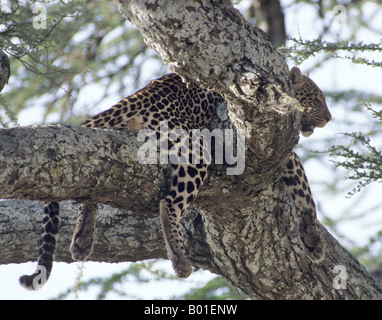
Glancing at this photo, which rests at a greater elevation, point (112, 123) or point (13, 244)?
point (112, 123)

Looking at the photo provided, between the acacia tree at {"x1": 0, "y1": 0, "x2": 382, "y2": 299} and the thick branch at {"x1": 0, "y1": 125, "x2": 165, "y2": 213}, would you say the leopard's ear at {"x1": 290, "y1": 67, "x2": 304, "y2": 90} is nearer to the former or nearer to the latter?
the acacia tree at {"x1": 0, "y1": 0, "x2": 382, "y2": 299}

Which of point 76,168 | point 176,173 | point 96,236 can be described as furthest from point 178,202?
point 96,236

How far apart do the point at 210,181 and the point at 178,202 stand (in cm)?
30

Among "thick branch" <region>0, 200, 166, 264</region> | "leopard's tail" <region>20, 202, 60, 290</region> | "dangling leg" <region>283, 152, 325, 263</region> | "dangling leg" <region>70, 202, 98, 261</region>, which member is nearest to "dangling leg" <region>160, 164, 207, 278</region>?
"dangling leg" <region>70, 202, 98, 261</region>

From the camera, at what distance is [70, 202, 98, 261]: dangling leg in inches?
186

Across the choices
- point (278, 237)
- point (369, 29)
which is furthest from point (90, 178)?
point (369, 29)

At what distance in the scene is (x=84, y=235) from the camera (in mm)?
4773

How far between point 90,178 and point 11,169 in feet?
1.92

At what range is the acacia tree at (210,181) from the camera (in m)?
3.46

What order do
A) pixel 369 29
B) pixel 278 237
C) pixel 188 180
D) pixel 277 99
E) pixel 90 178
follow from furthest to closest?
1. pixel 369 29
2. pixel 278 237
3. pixel 188 180
4. pixel 90 178
5. pixel 277 99

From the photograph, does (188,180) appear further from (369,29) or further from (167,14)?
(369,29)

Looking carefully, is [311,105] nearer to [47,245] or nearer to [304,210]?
[304,210]

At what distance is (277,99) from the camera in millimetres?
3252
